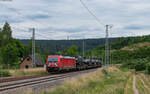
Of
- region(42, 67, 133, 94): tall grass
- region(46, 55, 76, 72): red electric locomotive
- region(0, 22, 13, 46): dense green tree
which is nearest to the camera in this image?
region(42, 67, 133, 94): tall grass

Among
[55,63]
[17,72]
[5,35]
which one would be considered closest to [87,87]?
[17,72]

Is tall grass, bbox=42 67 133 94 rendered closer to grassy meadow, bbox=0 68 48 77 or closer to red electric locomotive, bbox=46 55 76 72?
grassy meadow, bbox=0 68 48 77

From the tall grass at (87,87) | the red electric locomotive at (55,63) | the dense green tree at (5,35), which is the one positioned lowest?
the tall grass at (87,87)

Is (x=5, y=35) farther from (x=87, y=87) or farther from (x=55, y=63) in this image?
(x=87, y=87)

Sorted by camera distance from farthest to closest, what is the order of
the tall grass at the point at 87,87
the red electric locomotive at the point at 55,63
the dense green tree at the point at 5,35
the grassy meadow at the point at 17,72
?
the dense green tree at the point at 5,35 → the red electric locomotive at the point at 55,63 → the grassy meadow at the point at 17,72 → the tall grass at the point at 87,87

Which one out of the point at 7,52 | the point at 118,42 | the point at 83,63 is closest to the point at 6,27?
the point at 7,52

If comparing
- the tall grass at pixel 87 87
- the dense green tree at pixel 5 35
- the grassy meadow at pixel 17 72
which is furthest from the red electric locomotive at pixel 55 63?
the dense green tree at pixel 5 35

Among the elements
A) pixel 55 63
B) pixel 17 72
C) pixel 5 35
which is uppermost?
pixel 5 35

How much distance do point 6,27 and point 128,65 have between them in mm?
44919

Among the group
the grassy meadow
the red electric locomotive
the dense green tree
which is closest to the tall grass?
the grassy meadow

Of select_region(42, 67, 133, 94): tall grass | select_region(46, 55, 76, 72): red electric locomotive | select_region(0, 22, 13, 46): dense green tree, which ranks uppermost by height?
select_region(0, 22, 13, 46): dense green tree

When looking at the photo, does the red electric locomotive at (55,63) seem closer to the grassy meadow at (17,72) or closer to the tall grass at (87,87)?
the grassy meadow at (17,72)

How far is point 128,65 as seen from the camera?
94375mm

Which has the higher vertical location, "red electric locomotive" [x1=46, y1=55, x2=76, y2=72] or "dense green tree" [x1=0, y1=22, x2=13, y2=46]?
"dense green tree" [x1=0, y1=22, x2=13, y2=46]
